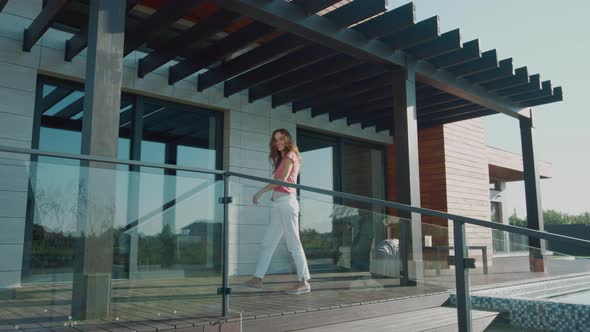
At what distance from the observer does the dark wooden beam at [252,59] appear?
5.32 m

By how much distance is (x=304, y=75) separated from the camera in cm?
629

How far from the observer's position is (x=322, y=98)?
7254mm

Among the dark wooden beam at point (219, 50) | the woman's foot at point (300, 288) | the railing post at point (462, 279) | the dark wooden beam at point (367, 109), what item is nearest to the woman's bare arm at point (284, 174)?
the woman's foot at point (300, 288)

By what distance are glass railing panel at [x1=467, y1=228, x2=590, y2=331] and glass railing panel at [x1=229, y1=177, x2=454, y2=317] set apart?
0.59 m

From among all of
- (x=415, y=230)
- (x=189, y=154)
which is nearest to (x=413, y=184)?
(x=415, y=230)

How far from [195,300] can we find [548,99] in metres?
6.92

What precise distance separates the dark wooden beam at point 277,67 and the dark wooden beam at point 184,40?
1072 mm

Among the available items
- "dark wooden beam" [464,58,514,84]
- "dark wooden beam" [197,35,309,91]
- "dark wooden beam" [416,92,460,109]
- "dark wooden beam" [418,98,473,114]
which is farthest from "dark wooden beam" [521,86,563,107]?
"dark wooden beam" [197,35,309,91]

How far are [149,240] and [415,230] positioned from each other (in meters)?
2.26

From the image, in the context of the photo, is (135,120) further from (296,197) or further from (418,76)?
(418,76)

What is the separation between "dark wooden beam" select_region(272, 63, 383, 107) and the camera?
20.3 feet

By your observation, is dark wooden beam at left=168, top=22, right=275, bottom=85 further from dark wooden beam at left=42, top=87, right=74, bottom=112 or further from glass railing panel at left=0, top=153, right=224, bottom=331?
glass railing panel at left=0, top=153, right=224, bottom=331

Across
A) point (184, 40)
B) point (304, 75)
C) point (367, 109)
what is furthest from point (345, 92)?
point (184, 40)

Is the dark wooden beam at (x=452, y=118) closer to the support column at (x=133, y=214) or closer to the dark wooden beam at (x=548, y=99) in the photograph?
the dark wooden beam at (x=548, y=99)
